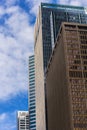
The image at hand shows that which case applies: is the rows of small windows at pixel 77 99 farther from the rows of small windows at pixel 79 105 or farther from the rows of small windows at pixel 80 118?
the rows of small windows at pixel 80 118

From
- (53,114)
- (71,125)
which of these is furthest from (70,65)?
(53,114)

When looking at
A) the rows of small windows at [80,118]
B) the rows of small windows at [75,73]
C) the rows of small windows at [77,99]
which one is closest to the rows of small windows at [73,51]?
the rows of small windows at [75,73]

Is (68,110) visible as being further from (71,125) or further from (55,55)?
(55,55)

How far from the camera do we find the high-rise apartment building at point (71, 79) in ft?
516

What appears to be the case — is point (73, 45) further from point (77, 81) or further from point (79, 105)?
point (79, 105)

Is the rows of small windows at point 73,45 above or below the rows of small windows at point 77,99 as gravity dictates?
above

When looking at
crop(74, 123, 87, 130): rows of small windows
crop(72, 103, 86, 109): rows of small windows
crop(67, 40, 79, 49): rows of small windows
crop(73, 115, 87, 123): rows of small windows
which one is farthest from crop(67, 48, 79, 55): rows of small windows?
crop(74, 123, 87, 130): rows of small windows

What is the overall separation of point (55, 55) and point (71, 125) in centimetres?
5508

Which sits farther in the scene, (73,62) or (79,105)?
(73,62)

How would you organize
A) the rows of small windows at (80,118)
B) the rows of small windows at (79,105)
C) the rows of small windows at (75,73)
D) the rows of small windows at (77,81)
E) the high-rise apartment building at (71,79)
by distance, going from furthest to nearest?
1. the rows of small windows at (75,73)
2. the rows of small windows at (77,81)
3. the rows of small windows at (79,105)
4. the high-rise apartment building at (71,79)
5. the rows of small windows at (80,118)

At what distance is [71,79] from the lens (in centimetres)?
16362

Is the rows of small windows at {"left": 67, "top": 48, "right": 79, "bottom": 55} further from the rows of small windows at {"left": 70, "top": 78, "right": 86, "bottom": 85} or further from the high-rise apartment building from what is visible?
the rows of small windows at {"left": 70, "top": 78, "right": 86, "bottom": 85}

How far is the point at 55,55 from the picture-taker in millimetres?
197875

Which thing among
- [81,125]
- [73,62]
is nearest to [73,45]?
[73,62]
